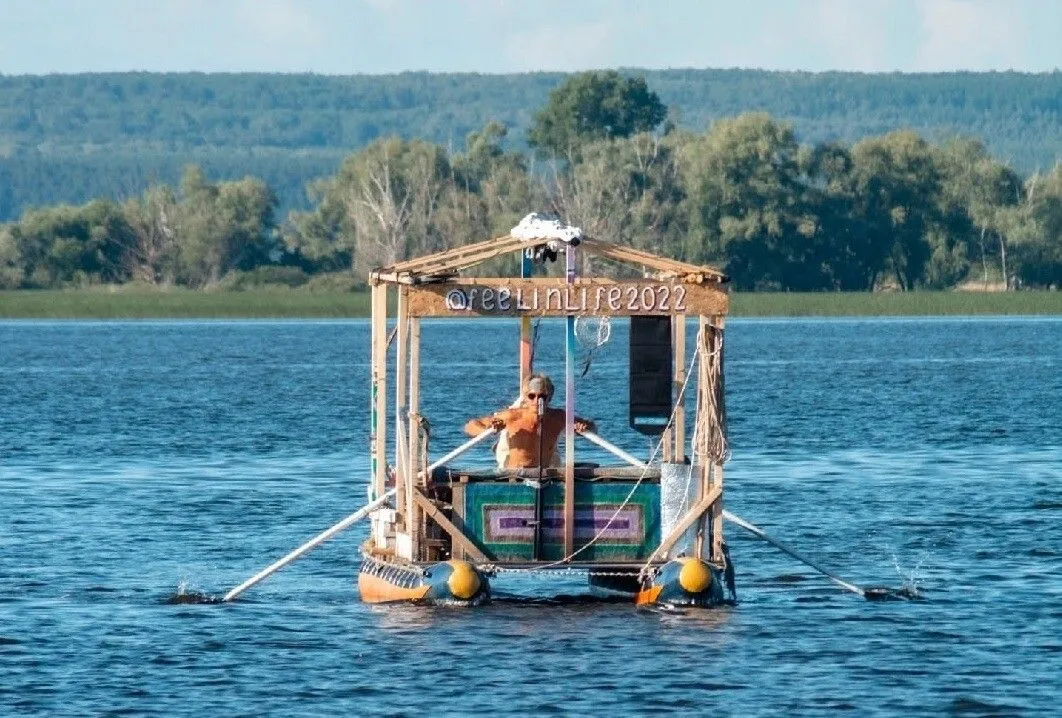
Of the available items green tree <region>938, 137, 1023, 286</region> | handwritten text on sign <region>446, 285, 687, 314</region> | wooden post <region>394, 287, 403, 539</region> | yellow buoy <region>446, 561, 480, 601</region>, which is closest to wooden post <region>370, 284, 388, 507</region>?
wooden post <region>394, 287, 403, 539</region>

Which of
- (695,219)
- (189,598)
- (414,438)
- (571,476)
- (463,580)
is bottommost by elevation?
(189,598)

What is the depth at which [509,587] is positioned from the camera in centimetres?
2522

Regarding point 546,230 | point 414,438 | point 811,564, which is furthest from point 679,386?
point 811,564

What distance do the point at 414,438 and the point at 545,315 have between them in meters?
1.76

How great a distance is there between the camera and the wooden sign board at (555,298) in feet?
73.8

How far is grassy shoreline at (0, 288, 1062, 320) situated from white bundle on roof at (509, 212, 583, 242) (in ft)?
334

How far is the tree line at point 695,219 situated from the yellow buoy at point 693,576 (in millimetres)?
113959

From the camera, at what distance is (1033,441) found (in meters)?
46.4

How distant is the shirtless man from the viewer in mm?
23562

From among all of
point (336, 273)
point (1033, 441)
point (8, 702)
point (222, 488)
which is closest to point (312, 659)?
point (8, 702)

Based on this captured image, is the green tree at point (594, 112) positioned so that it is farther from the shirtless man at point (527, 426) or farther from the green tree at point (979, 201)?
the shirtless man at point (527, 426)

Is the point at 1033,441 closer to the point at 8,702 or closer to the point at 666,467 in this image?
the point at 666,467

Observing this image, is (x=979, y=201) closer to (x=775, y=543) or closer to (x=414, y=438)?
(x=775, y=543)

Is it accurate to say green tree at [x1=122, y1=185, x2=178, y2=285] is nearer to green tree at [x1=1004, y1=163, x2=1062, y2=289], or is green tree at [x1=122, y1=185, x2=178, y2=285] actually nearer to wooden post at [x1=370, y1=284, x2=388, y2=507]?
green tree at [x1=1004, y1=163, x2=1062, y2=289]
